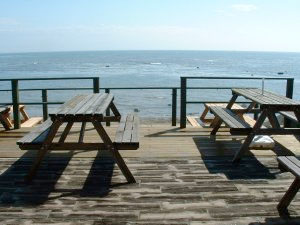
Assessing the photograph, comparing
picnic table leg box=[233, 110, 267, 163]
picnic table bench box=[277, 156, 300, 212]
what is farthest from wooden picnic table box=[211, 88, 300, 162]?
picnic table bench box=[277, 156, 300, 212]

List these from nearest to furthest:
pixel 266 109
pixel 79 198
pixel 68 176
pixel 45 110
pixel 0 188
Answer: pixel 79 198
pixel 0 188
pixel 68 176
pixel 266 109
pixel 45 110

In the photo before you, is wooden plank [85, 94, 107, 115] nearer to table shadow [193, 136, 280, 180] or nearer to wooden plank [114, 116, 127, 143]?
wooden plank [114, 116, 127, 143]

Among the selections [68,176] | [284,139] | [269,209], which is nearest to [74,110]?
[68,176]

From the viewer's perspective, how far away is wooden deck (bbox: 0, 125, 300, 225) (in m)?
3.96

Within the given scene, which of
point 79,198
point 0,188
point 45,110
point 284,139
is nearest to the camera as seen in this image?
point 79,198

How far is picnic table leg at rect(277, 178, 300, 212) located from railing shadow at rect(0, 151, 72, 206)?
2.53 metres

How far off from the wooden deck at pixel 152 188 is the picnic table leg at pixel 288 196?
76 mm

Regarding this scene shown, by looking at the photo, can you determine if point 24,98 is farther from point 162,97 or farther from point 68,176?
point 68,176

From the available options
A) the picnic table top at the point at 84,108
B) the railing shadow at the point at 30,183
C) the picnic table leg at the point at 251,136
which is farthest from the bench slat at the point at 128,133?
the picnic table leg at the point at 251,136

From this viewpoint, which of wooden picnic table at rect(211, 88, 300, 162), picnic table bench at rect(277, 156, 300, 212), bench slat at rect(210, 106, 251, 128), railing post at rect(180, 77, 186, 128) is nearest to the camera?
picnic table bench at rect(277, 156, 300, 212)

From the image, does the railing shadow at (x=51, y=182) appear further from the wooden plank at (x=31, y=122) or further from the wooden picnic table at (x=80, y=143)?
→ the wooden plank at (x=31, y=122)

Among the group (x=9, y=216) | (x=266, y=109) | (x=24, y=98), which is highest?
(x=266, y=109)

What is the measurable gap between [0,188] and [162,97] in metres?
31.1

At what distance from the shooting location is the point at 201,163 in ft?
18.8
